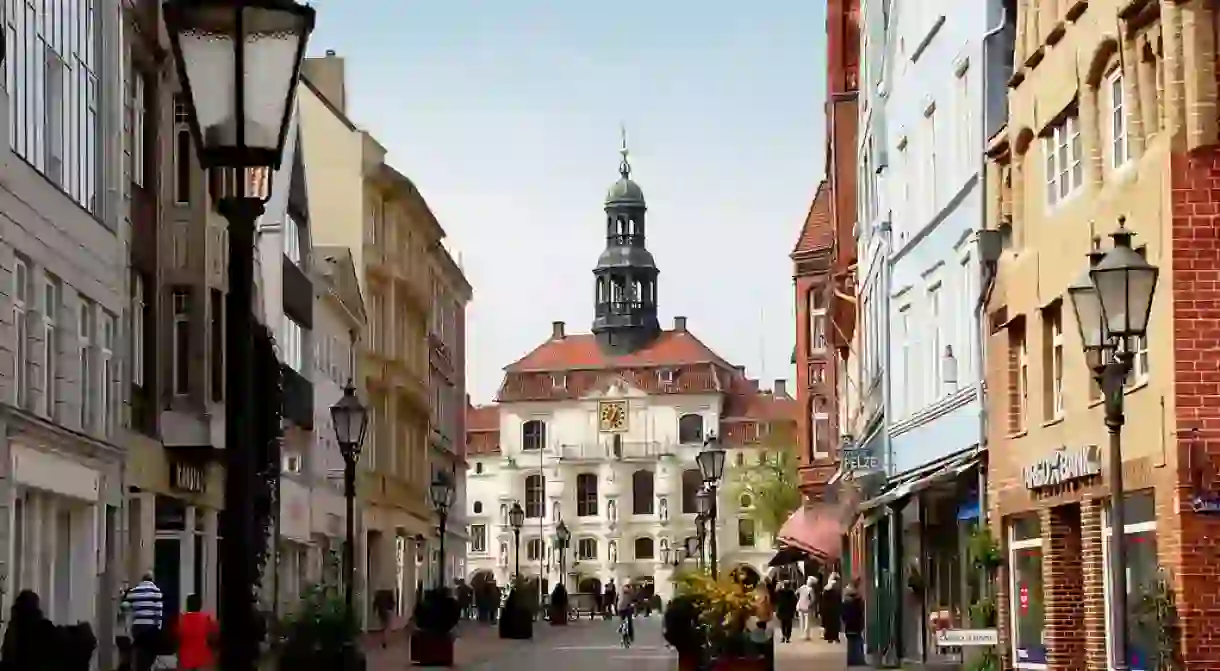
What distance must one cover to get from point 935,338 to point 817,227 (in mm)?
33849

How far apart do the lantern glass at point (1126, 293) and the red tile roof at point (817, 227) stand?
51740 millimetres

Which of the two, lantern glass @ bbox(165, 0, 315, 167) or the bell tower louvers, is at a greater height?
the bell tower louvers

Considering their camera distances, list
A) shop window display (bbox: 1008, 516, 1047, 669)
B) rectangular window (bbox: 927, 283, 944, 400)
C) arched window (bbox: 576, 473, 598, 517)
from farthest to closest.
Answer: arched window (bbox: 576, 473, 598, 517)
rectangular window (bbox: 927, 283, 944, 400)
shop window display (bbox: 1008, 516, 1047, 669)

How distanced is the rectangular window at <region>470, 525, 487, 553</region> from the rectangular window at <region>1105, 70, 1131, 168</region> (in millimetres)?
128725

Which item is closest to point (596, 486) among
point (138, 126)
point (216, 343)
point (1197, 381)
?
point (216, 343)

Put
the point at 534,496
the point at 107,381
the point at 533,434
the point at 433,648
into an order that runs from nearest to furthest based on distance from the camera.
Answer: the point at 107,381
the point at 433,648
the point at 534,496
the point at 533,434

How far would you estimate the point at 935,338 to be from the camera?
35656mm

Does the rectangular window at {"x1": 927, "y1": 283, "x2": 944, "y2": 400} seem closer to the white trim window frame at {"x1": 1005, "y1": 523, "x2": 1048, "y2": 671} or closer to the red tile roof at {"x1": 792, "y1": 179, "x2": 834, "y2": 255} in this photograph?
the white trim window frame at {"x1": 1005, "y1": 523, "x2": 1048, "y2": 671}

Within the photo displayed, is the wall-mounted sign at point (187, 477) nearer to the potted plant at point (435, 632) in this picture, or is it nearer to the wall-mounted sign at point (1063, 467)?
the potted plant at point (435, 632)

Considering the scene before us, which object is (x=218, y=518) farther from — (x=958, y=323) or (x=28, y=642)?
(x=28, y=642)

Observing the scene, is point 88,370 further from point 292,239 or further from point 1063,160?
point 292,239

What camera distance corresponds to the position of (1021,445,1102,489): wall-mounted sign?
76.6 ft

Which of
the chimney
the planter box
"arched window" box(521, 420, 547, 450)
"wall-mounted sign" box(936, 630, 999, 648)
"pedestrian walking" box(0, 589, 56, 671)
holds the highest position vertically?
the chimney

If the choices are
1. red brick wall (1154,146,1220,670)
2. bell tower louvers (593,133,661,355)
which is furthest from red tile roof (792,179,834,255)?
bell tower louvers (593,133,661,355)
